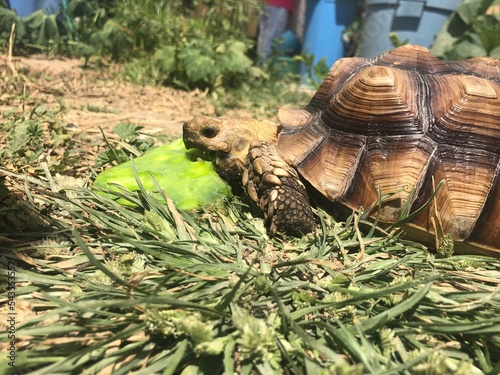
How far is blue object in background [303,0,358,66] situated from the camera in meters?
7.39

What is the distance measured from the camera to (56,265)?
4.84 ft

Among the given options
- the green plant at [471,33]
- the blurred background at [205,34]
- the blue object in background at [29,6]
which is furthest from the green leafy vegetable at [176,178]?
the blue object in background at [29,6]

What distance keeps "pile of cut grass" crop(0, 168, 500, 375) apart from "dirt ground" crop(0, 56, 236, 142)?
1.54 meters

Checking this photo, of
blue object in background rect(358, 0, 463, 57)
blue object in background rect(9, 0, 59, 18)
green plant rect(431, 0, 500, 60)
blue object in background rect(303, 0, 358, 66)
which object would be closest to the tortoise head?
green plant rect(431, 0, 500, 60)

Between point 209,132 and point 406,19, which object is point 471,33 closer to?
point 406,19

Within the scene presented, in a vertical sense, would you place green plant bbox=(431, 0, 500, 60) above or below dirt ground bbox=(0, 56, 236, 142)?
above

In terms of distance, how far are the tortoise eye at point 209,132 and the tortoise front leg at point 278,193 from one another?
0.26 m

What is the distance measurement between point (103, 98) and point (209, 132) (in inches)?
101

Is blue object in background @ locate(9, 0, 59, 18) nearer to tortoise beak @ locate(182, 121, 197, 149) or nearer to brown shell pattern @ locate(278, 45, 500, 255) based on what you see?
tortoise beak @ locate(182, 121, 197, 149)

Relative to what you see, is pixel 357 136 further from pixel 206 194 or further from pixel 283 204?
pixel 206 194

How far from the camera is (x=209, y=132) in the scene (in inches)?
85.0

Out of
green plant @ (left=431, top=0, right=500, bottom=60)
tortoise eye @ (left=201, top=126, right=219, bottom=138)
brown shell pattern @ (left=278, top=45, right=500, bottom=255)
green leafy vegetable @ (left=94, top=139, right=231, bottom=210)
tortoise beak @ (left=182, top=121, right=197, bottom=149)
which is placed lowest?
green leafy vegetable @ (left=94, top=139, right=231, bottom=210)

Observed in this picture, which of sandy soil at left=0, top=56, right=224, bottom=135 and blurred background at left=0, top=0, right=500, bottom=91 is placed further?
blurred background at left=0, top=0, right=500, bottom=91

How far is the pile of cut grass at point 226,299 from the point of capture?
3.62 feet
